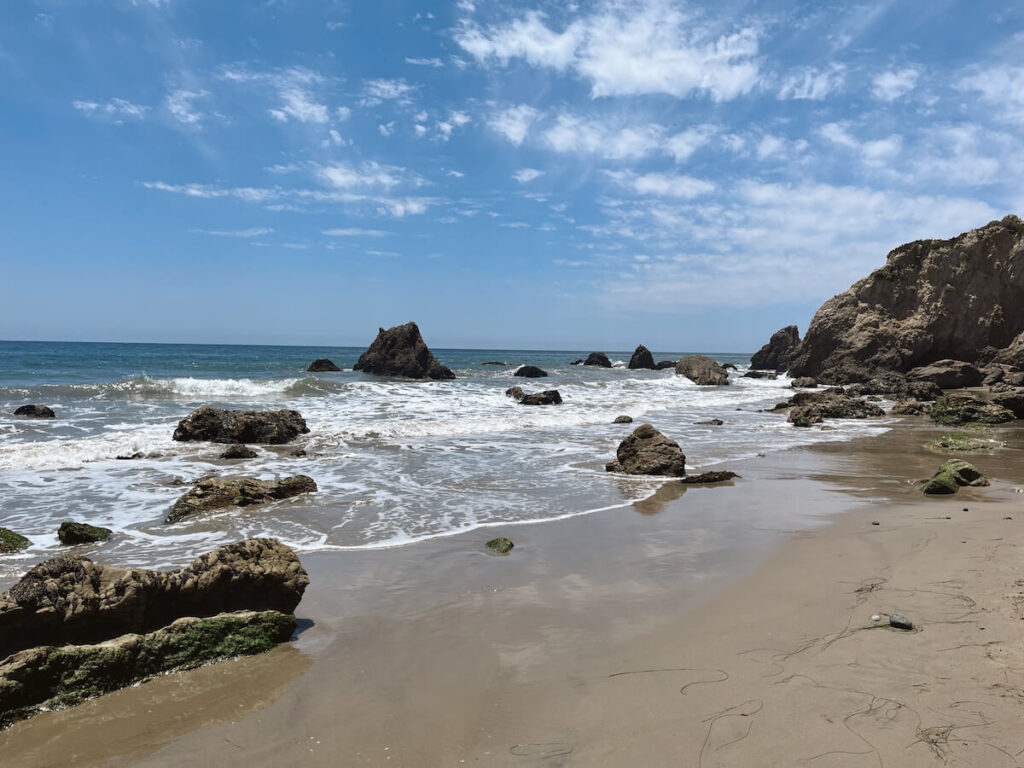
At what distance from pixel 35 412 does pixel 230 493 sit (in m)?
13.2

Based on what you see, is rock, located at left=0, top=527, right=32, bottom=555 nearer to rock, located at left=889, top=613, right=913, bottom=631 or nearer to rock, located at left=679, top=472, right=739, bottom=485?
rock, located at left=889, top=613, right=913, bottom=631

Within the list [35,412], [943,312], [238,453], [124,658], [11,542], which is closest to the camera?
[124,658]

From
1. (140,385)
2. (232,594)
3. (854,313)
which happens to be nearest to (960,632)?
(232,594)

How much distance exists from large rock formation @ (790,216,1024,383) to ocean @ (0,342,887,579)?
57.0 feet

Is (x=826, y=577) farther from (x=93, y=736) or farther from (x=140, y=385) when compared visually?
(x=140, y=385)

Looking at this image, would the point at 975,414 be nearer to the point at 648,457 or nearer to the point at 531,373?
the point at 648,457

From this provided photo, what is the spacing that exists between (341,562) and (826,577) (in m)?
4.51

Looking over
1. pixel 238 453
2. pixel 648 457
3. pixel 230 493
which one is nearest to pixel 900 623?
pixel 648 457

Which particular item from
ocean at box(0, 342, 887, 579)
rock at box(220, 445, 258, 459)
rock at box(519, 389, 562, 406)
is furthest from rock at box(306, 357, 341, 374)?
rock at box(220, 445, 258, 459)

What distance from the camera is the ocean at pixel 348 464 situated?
748cm

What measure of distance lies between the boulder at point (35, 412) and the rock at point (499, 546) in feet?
55.0

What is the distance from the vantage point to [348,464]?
12.0 meters

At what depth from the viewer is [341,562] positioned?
623 cm

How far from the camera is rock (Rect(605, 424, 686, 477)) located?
35.3ft
